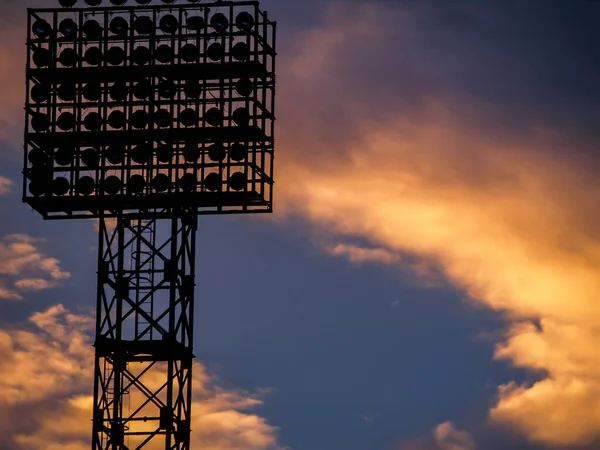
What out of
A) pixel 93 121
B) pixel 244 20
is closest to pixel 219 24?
pixel 244 20

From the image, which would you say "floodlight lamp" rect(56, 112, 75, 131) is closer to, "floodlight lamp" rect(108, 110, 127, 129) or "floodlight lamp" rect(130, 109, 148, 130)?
"floodlight lamp" rect(108, 110, 127, 129)

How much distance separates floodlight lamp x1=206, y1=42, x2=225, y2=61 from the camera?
13112 centimetres

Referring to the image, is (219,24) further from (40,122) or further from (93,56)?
(40,122)

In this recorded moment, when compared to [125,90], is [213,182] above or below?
below

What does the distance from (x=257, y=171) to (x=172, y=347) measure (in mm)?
8566

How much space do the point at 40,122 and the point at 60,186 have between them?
309 cm

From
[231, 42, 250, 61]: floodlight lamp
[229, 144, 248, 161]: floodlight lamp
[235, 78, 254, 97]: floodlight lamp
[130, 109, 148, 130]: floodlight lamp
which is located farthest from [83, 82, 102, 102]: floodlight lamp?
[229, 144, 248, 161]: floodlight lamp

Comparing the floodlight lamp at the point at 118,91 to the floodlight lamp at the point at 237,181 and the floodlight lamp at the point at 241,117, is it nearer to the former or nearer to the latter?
the floodlight lamp at the point at 241,117

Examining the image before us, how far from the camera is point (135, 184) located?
13100 centimetres

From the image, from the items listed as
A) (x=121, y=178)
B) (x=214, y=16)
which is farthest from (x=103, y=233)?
(x=214, y=16)

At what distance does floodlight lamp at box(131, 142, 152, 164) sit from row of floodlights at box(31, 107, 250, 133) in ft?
2.75

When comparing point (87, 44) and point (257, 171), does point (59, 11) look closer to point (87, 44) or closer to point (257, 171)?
point (87, 44)

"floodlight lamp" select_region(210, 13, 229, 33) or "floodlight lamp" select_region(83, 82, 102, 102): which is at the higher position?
"floodlight lamp" select_region(210, 13, 229, 33)

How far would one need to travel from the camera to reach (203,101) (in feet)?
431
